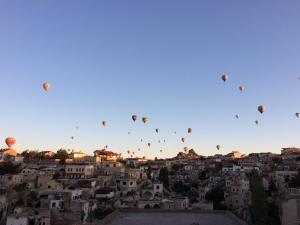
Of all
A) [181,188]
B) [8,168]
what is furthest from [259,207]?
[8,168]

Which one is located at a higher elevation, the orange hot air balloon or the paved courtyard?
the orange hot air balloon

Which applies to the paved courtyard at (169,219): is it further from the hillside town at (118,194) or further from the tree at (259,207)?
the tree at (259,207)

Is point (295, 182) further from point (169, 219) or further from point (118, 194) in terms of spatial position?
point (118, 194)

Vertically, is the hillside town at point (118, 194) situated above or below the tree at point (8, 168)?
below

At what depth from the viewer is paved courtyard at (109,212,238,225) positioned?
20891mm

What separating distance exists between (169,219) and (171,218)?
44cm

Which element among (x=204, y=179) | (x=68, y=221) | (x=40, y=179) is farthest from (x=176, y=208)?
(x=204, y=179)

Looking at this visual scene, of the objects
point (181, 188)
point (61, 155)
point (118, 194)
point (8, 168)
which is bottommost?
point (118, 194)

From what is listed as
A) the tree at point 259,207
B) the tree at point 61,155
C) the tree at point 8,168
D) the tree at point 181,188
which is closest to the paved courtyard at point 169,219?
the tree at point 259,207

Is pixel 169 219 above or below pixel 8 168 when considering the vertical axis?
below

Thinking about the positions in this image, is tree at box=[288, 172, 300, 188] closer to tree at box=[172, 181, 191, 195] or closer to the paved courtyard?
the paved courtyard

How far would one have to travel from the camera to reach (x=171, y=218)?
74.9ft

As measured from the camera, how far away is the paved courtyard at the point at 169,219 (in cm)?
2089

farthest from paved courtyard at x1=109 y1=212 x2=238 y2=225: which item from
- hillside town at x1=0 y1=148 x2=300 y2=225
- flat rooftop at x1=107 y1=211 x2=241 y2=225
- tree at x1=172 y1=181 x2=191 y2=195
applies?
tree at x1=172 y1=181 x2=191 y2=195
